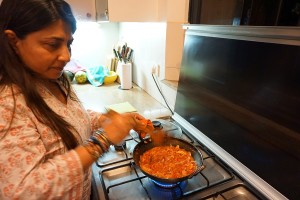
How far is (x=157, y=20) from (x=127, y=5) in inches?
8.3

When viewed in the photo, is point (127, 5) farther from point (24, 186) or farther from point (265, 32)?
point (24, 186)

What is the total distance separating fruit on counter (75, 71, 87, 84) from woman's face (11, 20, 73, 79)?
4.85ft

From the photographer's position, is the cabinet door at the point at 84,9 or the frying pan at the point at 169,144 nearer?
the frying pan at the point at 169,144

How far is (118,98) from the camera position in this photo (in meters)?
1.69

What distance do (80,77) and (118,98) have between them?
1.87ft

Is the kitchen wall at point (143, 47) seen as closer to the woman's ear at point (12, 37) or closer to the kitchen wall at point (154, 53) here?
the kitchen wall at point (154, 53)

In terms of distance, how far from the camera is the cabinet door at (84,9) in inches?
56.3

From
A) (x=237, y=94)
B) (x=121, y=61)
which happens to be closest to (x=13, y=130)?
(x=237, y=94)

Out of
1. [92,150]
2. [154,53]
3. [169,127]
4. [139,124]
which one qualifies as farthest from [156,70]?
[92,150]

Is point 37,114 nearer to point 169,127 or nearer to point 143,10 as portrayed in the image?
point 169,127

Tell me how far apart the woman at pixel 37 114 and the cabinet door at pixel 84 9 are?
94 centimetres

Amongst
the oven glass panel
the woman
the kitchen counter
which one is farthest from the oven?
the kitchen counter

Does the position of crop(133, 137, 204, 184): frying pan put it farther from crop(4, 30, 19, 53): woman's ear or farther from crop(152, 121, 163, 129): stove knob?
crop(4, 30, 19, 53): woman's ear

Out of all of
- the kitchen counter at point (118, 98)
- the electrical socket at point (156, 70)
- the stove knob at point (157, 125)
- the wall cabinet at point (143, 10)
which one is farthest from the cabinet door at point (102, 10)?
the stove knob at point (157, 125)
